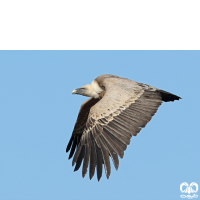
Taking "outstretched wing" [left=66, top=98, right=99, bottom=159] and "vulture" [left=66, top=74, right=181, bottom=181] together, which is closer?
"vulture" [left=66, top=74, right=181, bottom=181]

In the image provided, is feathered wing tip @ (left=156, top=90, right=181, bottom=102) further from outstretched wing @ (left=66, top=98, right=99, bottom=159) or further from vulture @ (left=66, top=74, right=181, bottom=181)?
outstretched wing @ (left=66, top=98, right=99, bottom=159)

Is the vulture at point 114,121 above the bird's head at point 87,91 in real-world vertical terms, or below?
below

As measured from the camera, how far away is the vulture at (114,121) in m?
8.55

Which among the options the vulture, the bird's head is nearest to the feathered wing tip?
the vulture

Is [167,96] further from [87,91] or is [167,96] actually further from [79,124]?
[79,124]

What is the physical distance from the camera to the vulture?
8555 millimetres

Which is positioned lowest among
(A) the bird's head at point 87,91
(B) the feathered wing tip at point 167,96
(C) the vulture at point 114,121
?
(C) the vulture at point 114,121

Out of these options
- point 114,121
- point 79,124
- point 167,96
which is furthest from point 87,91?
point 114,121

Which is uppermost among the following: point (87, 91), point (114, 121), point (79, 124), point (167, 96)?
point (87, 91)

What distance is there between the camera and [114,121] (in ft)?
29.5

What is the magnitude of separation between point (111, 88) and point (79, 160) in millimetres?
2436

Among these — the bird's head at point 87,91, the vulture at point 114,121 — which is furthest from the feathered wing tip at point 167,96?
the bird's head at point 87,91

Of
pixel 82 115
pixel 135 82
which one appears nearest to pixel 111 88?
pixel 135 82

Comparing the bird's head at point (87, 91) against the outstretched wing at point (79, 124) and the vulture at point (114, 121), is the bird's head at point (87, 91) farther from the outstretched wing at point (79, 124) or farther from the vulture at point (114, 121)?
the vulture at point (114, 121)
